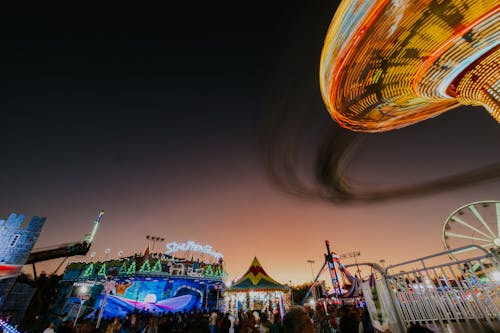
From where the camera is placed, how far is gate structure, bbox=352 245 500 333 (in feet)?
12.8

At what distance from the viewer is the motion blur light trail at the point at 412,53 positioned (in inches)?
154

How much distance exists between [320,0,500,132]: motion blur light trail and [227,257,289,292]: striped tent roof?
14.1 meters

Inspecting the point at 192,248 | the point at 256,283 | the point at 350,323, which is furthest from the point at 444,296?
the point at 192,248

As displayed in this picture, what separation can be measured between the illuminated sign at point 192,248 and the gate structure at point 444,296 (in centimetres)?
3040

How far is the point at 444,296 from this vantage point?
15.6ft

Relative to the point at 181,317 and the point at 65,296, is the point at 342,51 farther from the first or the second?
the point at 65,296

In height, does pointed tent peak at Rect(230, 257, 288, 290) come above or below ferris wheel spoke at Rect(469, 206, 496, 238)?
below

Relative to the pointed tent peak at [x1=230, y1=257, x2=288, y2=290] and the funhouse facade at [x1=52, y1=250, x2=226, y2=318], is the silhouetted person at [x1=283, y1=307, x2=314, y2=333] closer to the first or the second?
the pointed tent peak at [x1=230, y1=257, x2=288, y2=290]

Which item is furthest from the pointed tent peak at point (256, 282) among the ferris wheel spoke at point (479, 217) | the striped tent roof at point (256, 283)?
the ferris wheel spoke at point (479, 217)

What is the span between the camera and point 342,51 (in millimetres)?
4777

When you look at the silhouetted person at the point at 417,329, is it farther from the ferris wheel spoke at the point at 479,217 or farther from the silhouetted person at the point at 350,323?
the ferris wheel spoke at the point at 479,217

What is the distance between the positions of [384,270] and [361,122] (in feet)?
14.2

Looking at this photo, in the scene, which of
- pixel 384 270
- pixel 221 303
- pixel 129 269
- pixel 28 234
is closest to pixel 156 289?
pixel 129 269

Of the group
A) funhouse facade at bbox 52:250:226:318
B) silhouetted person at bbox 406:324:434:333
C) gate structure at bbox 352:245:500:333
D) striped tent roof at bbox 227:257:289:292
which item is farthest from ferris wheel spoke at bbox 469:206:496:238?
funhouse facade at bbox 52:250:226:318
